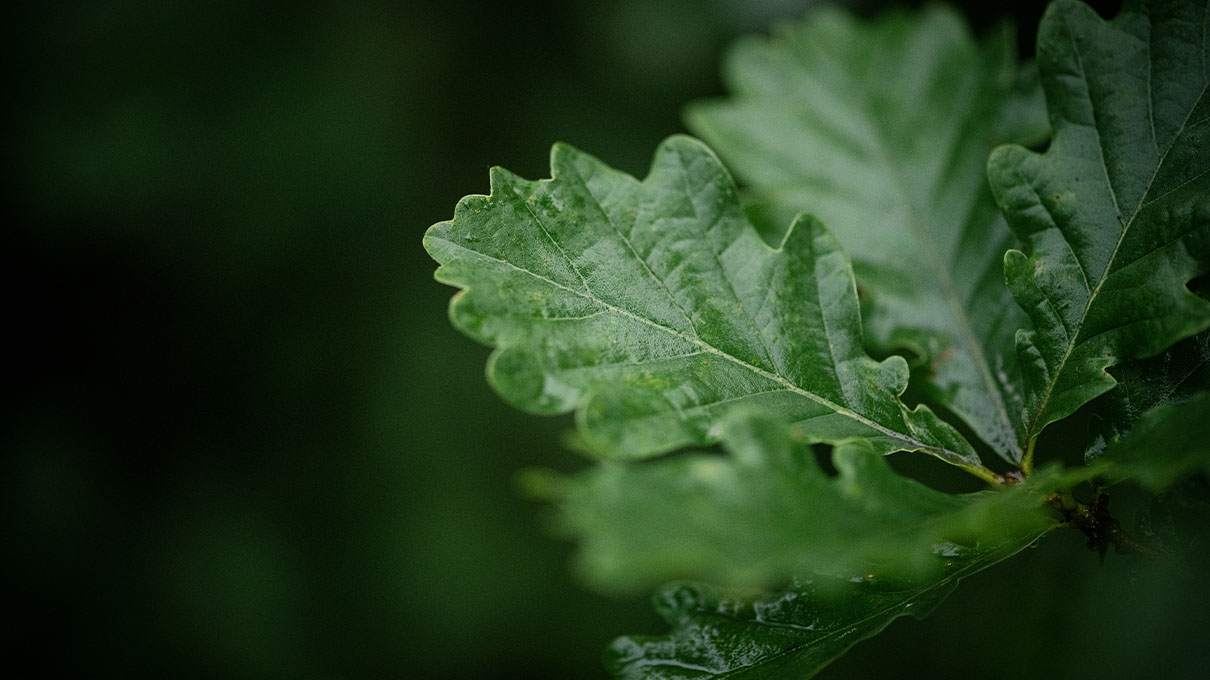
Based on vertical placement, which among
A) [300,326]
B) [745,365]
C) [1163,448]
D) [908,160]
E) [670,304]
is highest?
[300,326]

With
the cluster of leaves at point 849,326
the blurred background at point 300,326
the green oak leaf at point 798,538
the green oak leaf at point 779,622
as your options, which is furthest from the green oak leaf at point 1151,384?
the blurred background at point 300,326

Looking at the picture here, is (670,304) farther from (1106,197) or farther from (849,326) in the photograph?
(1106,197)

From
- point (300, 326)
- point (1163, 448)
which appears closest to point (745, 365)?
point (1163, 448)

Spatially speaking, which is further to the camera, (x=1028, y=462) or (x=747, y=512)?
(x=1028, y=462)

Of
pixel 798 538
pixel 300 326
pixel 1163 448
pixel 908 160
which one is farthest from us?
pixel 300 326

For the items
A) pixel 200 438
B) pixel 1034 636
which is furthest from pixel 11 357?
pixel 1034 636

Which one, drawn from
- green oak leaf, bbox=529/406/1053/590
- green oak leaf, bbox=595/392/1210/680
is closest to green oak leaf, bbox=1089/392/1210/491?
green oak leaf, bbox=595/392/1210/680

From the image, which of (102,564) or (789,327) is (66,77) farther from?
(789,327)
